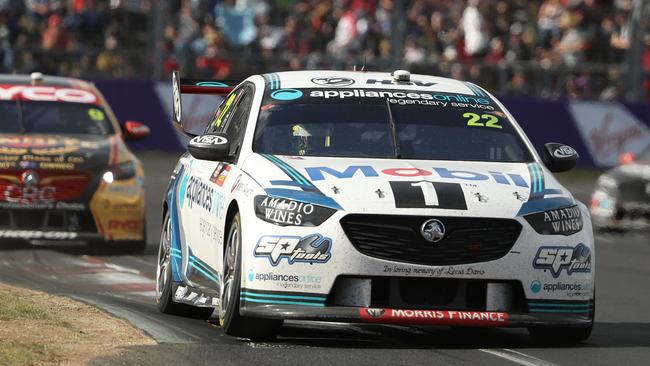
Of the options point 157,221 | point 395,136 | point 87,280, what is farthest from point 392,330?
point 157,221

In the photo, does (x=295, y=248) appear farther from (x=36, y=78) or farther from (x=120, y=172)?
(x=36, y=78)

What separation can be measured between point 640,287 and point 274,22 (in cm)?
1547

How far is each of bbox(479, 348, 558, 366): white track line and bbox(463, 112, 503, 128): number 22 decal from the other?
58.3 inches

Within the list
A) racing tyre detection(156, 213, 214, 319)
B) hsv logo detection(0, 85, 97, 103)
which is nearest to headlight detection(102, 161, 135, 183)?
hsv logo detection(0, 85, 97, 103)

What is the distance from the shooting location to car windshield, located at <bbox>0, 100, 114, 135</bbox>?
15219 mm

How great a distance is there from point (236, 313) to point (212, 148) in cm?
110

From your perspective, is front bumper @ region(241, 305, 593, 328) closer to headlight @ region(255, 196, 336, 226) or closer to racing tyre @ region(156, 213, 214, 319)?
headlight @ region(255, 196, 336, 226)

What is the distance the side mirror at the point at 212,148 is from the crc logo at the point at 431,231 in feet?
4.71

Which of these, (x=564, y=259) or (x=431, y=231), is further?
(x=564, y=259)

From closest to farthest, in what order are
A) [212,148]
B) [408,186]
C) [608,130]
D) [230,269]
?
[408,186]
[230,269]
[212,148]
[608,130]

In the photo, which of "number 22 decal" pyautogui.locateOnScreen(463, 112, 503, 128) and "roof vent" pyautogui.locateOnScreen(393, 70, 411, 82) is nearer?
"number 22 decal" pyautogui.locateOnScreen(463, 112, 503, 128)

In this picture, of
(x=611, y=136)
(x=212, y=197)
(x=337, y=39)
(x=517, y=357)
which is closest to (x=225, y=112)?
(x=212, y=197)

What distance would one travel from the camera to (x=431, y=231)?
7727 mm

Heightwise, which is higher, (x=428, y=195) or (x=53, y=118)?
(x=428, y=195)
